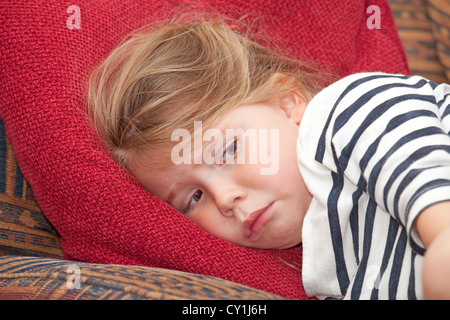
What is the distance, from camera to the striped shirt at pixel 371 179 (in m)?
0.71

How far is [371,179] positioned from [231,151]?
0.25 meters

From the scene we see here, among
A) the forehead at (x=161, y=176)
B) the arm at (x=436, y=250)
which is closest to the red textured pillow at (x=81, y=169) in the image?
the forehead at (x=161, y=176)

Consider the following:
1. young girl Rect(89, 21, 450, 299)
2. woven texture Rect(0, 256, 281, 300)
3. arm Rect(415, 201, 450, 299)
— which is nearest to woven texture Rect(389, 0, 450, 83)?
young girl Rect(89, 21, 450, 299)

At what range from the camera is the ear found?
1003 mm

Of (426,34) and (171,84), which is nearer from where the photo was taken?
(171,84)

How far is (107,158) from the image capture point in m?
0.95

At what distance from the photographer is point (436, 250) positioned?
597 mm

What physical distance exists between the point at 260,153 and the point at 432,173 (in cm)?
31

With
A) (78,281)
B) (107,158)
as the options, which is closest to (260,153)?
(107,158)

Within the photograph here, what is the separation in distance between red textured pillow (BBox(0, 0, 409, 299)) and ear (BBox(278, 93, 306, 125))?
0.25m

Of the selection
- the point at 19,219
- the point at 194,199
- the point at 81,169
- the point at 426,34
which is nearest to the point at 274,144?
the point at 194,199

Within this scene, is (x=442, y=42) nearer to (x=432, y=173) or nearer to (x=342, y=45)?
(x=342, y=45)

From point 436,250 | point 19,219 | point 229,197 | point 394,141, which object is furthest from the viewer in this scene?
point 19,219

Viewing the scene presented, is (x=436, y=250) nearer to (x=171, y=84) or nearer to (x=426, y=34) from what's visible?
(x=171, y=84)
